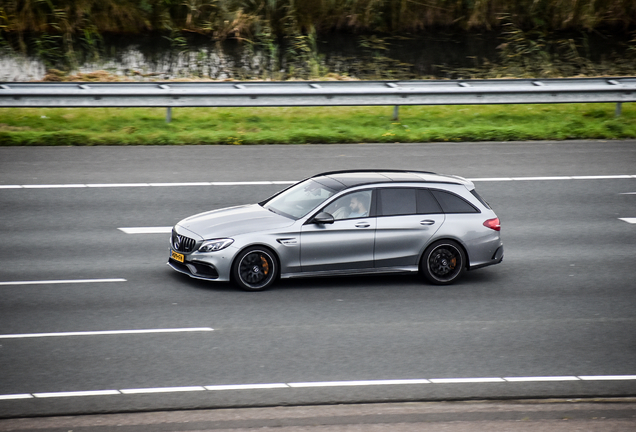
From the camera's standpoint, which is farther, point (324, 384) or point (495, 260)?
point (495, 260)

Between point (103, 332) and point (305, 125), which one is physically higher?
point (305, 125)

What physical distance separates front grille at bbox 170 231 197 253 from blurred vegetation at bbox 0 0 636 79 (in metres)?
15.0

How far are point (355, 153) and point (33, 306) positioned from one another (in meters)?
9.36

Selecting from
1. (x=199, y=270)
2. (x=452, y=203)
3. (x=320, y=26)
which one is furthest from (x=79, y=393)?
(x=320, y=26)

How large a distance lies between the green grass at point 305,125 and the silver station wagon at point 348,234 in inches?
294

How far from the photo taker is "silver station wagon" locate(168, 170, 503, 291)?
34.2 feet

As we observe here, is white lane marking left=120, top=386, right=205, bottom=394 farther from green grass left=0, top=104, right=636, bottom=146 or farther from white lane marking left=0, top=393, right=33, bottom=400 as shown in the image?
green grass left=0, top=104, right=636, bottom=146

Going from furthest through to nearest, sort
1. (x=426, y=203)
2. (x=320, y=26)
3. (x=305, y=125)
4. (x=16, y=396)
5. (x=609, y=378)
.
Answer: (x=320, y=26) → (x=305, y=125) → (x=426, y=203) → (x=609, y=378) → (x=16, y=396)

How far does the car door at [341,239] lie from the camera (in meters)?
10.6

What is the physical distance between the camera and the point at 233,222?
1072cm

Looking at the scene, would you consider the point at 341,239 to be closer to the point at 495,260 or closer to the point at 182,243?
the point at 182,243

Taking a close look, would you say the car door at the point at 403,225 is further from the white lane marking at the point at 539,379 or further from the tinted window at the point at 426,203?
the white lane marking at the point at 539,379

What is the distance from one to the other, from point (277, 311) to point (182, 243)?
1.79 metres

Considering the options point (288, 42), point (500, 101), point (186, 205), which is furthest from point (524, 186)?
point (288, 42)
